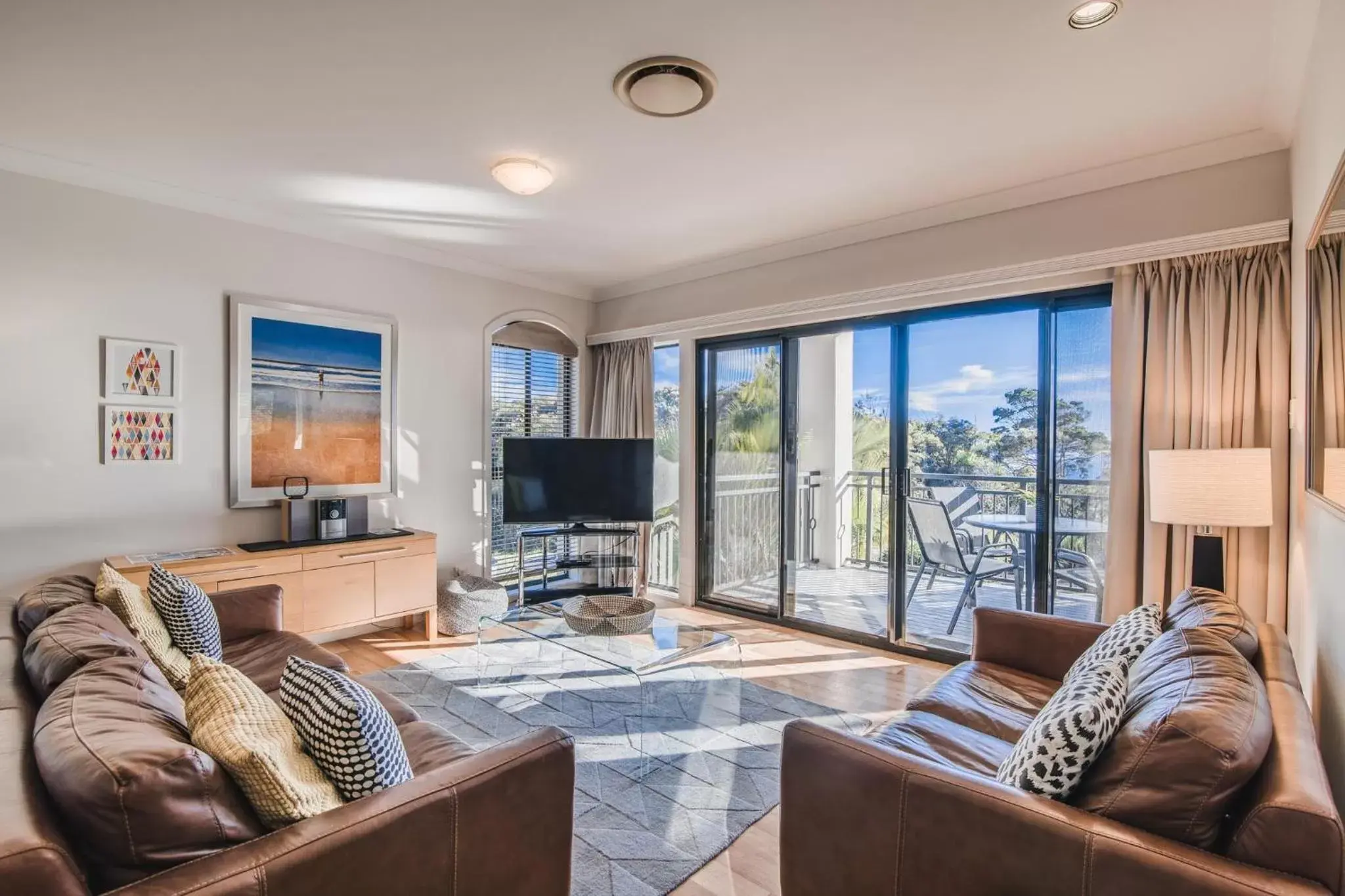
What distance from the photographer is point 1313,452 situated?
1.86m

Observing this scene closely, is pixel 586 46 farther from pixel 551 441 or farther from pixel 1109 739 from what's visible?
pixel 551 441

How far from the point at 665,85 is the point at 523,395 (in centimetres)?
323

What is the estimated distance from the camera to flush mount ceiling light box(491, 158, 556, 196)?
2881 millimetres

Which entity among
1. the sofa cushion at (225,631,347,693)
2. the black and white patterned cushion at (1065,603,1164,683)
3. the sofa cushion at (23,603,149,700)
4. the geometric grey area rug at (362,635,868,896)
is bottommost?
the geometric grey area rug at (362,635,868,896)

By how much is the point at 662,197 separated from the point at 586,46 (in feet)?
4.30

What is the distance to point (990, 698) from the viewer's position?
2121 millimetres

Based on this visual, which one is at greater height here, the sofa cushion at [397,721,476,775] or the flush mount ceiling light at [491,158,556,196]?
the flush mount ceiling light at [491,158,556,196]

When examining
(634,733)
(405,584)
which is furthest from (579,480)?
(634,733)

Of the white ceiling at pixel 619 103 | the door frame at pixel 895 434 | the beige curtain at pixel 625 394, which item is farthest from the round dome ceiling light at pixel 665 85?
the beige curtain at pixel 625 394

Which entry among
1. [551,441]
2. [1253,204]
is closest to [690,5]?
[1253,204]

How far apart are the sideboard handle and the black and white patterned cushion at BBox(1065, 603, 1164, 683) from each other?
3.48 m

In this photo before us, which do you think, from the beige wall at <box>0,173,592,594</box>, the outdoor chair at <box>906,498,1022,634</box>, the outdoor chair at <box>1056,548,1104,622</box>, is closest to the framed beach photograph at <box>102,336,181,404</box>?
the beige wall at <box>0,173,592,594</box>

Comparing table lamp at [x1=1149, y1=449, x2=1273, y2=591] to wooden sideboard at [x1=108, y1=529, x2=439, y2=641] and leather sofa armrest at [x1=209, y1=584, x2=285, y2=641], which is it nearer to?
leather sofa armrest at [x1=209, y1=584, x2=285, y2=641]

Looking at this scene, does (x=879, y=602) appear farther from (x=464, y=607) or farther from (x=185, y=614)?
(x=185, y=614)
